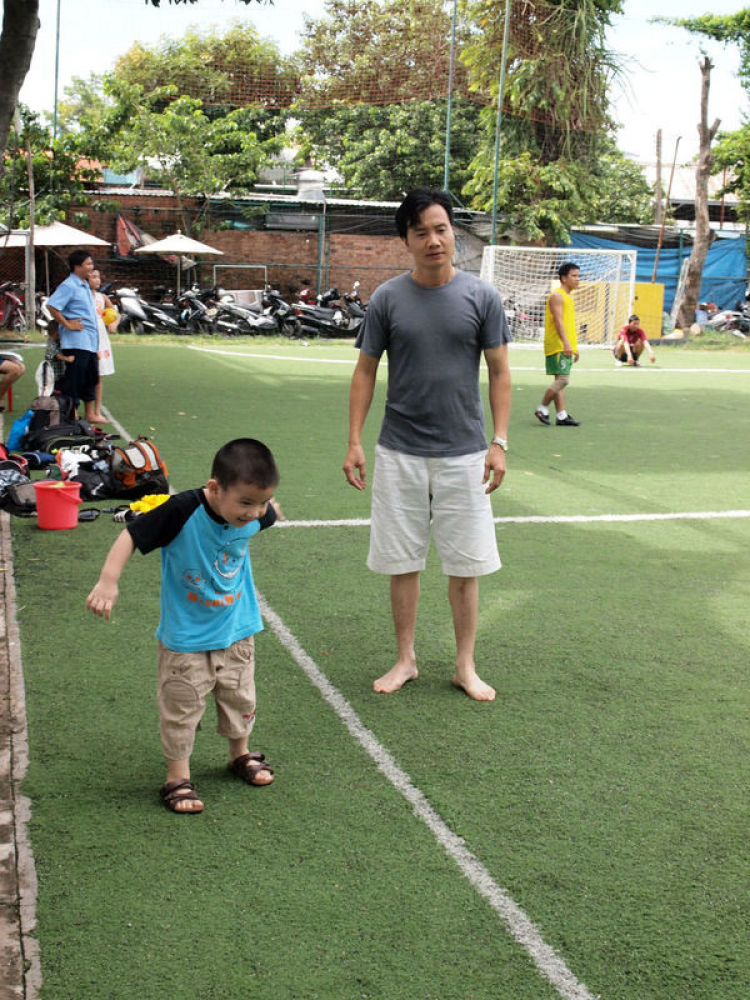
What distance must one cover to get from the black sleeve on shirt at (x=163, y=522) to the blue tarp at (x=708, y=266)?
97.4 feet

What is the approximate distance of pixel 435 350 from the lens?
14.5 feet

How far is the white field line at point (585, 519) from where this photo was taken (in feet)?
25.2

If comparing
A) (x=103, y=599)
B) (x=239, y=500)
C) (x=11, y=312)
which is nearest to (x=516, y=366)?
(x=11, y=312)

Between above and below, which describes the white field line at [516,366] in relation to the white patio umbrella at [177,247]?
below

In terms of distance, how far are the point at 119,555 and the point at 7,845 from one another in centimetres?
95

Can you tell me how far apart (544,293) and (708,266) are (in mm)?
8336

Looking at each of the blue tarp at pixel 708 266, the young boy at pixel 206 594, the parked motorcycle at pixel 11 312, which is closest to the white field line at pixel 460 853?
the young boy at pixel 206 594

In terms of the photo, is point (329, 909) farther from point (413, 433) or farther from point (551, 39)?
point (551, 39)

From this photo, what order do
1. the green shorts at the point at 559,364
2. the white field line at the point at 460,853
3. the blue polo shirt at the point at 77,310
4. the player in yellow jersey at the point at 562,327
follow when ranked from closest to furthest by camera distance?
the white field line at the point at 460,853, the blue polo shirt at the point at 77,310, the player in yellow jersey at the point at 562,327, the green shorts at the point at 559,364

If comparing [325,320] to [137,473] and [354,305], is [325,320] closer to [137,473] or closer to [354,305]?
[354,305]

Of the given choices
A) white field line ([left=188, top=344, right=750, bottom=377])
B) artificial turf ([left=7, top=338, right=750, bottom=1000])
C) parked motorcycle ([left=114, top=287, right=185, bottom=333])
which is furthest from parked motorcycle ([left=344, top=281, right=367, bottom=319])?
artificial turf ([left=7, top=338, right=750, bottom=1000])

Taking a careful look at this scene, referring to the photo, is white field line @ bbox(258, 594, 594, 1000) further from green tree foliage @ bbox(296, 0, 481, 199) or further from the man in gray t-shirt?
green tree foliage @ bbox(296, 0, 481, 199)

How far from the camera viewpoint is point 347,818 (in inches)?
141

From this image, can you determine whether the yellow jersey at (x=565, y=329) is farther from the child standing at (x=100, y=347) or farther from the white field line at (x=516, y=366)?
the white field line at (x=516, y=366)
